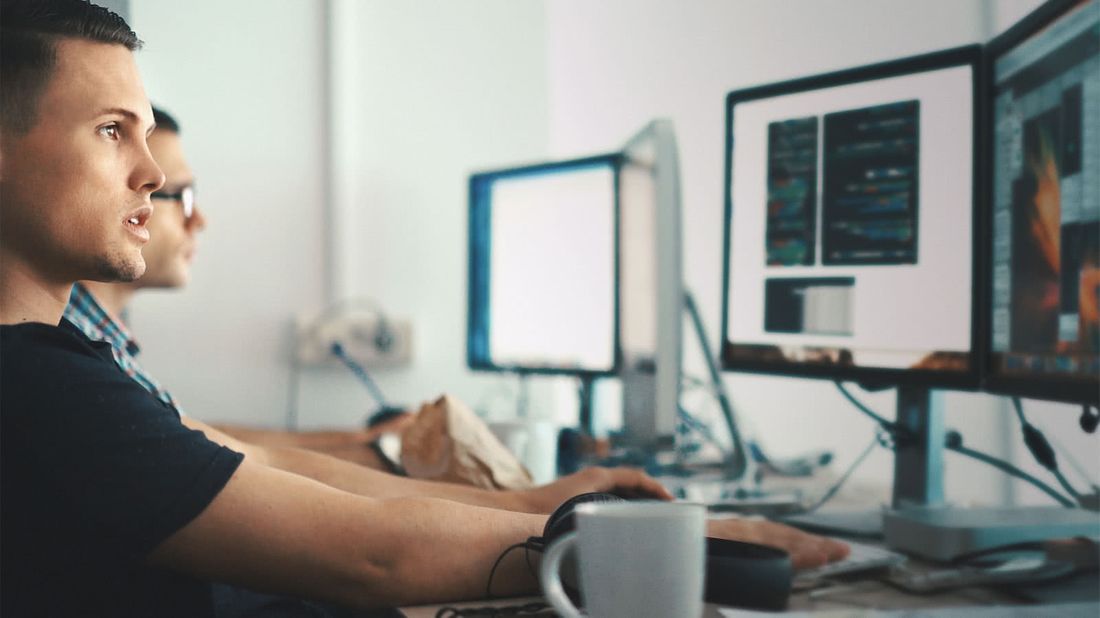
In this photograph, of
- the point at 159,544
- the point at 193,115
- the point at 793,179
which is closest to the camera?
the point at 159,544

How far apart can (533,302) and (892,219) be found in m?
0.87

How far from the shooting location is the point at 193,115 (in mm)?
2072

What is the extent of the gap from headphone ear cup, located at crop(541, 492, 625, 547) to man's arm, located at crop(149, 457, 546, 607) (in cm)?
2

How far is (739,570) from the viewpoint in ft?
2.33

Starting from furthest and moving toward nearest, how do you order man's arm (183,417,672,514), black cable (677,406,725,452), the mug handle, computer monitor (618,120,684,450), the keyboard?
black cable (677,406,725,452), computer monitor (618,120,684,450), man's arm (183,417,672,514), the keyboard, the mug handle

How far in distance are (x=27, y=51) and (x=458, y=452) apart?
24.8 inches

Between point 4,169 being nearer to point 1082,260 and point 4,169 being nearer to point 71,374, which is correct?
point 71,374

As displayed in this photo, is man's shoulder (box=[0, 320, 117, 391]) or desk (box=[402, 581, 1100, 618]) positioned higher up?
man's shoulder (box=[0, 320, 117, 391])

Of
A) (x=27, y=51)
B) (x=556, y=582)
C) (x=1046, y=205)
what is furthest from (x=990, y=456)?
(x=27, y=51)

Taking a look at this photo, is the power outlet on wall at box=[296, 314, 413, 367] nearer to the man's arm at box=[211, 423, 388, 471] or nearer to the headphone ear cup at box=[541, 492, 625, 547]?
the man's arm at box=[211, 423, 388, 471]

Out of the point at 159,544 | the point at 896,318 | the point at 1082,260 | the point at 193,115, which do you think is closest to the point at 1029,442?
the point at 896,318

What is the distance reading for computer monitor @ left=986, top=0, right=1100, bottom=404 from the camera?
0.85 m

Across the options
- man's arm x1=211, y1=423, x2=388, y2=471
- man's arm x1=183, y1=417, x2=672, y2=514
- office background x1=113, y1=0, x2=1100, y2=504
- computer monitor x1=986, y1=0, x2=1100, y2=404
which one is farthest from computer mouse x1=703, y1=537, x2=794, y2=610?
office background x1=113, y1=0, x2=1100, y2=504

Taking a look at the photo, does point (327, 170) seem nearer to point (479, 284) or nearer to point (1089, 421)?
point (479, 284)
